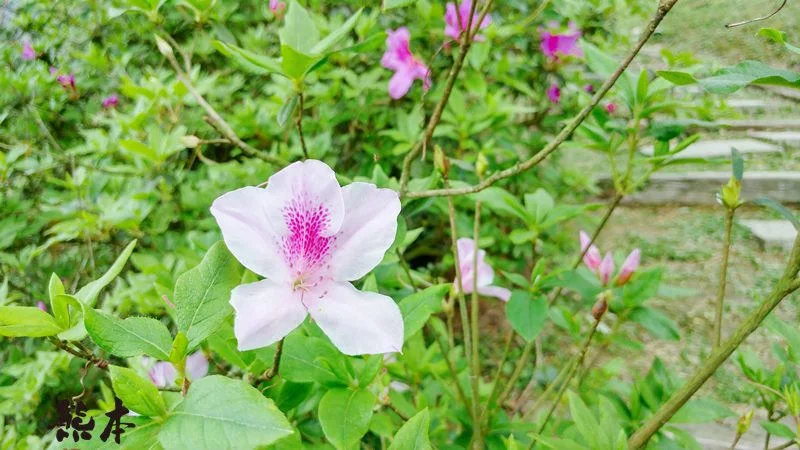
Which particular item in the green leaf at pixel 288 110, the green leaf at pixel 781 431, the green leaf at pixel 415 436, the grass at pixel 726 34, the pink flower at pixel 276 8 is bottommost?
the grass at pixel 726 34

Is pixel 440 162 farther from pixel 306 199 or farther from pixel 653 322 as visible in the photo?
pixel 653 322

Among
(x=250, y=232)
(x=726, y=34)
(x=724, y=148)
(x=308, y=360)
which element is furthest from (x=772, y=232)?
(x=726, y=34)

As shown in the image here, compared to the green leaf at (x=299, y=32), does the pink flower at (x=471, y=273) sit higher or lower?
lower

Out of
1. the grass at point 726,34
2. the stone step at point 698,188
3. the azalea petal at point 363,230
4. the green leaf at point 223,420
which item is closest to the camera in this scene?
the green leaf at point 223,420

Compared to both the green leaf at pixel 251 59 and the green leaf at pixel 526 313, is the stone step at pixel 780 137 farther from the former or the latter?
the green leaf at pixel 251 59

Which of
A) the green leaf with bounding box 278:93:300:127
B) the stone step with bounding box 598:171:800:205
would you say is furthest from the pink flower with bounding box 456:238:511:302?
the stone step with bounding box 598:171:800:205

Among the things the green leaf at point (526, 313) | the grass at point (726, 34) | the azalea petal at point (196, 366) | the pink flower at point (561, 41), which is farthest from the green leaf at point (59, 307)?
the grass at point (726, 34)

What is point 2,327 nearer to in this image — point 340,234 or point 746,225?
point 340,234

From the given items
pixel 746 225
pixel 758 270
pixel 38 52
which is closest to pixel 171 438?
pixel 38 52
